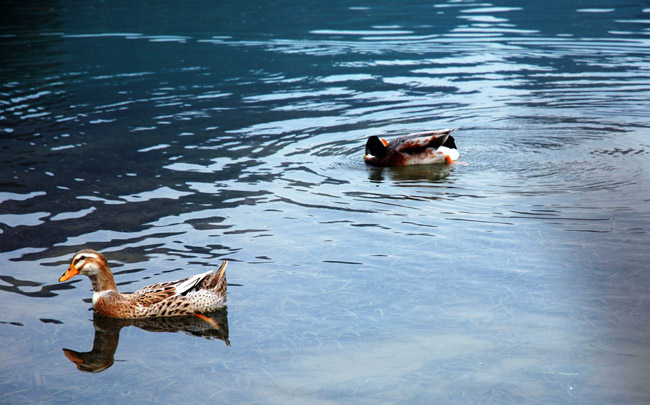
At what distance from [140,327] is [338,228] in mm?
3591

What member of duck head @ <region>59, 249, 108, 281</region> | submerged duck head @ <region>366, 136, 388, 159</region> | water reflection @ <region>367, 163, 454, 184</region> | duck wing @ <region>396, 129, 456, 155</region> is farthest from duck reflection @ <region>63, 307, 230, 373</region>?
duck wing @ <region>396, 129, 456, 155</region>

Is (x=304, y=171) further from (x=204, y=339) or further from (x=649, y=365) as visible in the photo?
(x=649, y=365)

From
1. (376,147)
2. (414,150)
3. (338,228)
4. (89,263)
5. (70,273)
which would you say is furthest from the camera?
(414,150)

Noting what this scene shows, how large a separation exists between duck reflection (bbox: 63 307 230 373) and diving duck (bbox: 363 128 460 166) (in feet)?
21.9

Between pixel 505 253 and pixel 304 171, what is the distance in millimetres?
5241

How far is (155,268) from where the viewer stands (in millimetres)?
10250

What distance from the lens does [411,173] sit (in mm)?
15148

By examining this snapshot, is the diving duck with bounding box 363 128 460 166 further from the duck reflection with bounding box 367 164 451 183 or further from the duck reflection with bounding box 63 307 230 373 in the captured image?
the duck reflection with bounding box 63 307 230 373

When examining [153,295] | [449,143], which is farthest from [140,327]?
[449,143]

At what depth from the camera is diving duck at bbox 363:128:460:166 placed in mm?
15125

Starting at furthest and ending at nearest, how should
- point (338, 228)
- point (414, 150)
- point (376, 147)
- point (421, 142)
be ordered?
point (414, 150) < point (421, 142) < point (376, 147) < point (338, 228)

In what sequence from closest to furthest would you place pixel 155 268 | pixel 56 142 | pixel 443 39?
pixel 155 268
pixel 56 142
pixel 443 39

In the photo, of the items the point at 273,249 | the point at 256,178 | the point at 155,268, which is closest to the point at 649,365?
the point at 273,249

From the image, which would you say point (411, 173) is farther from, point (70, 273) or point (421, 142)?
point (70, 273)
